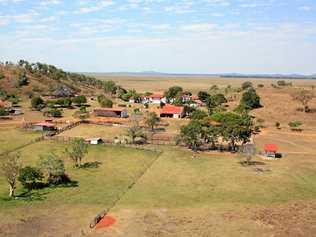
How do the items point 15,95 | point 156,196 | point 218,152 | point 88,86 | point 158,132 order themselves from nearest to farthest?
point 156,196, point 218,152, point 158,132, point 15,95, point 88,86

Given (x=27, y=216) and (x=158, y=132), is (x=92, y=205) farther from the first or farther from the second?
(x=158, y=132)

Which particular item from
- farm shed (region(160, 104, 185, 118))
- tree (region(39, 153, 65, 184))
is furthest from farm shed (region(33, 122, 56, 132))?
tree (region(39, 153, 65, 184))

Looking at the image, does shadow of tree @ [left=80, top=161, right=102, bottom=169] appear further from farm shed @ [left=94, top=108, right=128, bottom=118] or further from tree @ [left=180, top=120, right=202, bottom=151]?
farm shed @ [left=94, top=108, right=128, bottom=118]

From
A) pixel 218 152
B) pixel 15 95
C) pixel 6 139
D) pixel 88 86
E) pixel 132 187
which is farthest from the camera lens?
pixel 88 86

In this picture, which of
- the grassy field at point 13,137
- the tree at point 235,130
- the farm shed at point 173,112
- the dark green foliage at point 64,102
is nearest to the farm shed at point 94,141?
the grassy field at point 13,137

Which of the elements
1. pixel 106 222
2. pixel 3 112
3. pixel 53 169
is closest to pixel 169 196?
pixel 106 222

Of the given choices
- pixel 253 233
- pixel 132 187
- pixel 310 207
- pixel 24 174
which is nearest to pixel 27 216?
pixel 24 174
